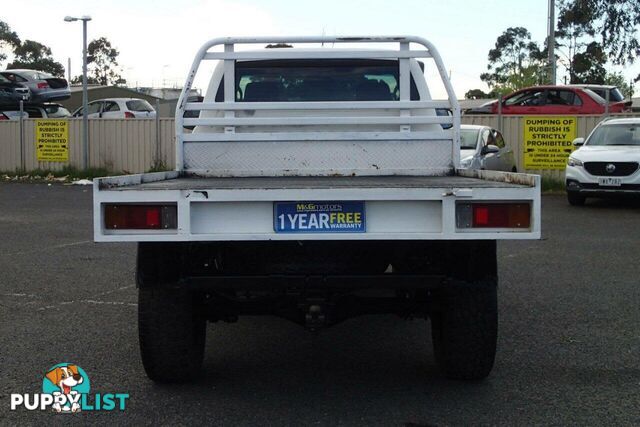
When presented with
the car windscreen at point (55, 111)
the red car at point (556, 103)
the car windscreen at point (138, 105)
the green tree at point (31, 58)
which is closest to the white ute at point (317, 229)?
the red car at point (556, 103)

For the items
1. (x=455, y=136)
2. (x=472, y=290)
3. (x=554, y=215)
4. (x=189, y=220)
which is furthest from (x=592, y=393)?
(x=554, y=215)

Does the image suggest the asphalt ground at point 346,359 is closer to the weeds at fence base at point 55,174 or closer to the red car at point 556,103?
the red car at point 556,103

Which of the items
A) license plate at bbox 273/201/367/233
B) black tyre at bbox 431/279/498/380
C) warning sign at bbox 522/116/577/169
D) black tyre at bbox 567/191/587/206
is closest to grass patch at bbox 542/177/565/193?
warning sign at bbox 522/116/577/169

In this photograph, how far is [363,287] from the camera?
423cm

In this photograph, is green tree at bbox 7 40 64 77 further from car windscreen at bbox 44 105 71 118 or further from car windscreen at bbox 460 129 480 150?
car windscreen at bbox 460 129 480 150

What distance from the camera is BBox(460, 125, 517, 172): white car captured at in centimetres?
1347

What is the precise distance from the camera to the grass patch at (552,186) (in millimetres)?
18342

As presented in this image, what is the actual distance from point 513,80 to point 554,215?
40.6m

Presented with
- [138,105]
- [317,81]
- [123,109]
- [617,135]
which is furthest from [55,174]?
[317,81]

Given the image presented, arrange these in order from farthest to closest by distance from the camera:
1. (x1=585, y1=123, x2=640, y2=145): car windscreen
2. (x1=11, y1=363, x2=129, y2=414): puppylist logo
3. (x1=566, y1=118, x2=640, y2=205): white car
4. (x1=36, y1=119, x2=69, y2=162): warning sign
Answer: (x1=36, y1=119, x2=69, y2=162): warning sign < (x1=585, y1=123, x2=640, y2=145): car windscreen < (x1=566, y1=118, x2=640, y2=205): white car < (x1=11, y1=363, x2=129, y2=414): puppylist logo

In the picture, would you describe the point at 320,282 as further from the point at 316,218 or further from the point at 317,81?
the point at 317,81

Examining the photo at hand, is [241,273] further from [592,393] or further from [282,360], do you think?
[592,393]

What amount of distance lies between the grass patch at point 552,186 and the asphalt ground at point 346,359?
9.40 meters

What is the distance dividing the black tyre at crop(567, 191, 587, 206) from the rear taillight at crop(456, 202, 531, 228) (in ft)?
38.0
